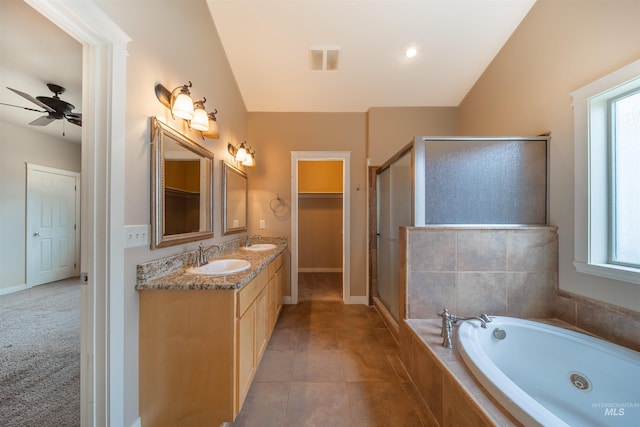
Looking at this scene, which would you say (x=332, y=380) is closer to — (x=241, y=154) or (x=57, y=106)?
(x=241, y=154)

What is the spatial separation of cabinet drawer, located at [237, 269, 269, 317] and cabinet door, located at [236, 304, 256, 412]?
48 mm

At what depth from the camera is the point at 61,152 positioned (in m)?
3.55

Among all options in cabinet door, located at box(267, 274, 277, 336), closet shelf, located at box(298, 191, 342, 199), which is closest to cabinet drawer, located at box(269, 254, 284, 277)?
cabinet door, located at box(267, 274, 277, 336)

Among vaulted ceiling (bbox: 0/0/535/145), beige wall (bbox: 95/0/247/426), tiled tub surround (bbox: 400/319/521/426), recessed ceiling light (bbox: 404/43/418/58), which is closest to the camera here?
tiled tub surround (bbox: 400/319/521/426)

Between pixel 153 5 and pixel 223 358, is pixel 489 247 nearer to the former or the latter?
pixel 223 358

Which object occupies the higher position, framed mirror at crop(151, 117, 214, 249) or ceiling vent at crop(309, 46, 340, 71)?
ceiling vent at crop(309, 46, 340, 71)

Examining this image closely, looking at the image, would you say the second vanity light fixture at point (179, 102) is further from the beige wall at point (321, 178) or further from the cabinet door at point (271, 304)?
the beige wall at point (321, 178)

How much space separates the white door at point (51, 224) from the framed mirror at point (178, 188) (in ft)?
11.5

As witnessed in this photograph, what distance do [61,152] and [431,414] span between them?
19.4 feet

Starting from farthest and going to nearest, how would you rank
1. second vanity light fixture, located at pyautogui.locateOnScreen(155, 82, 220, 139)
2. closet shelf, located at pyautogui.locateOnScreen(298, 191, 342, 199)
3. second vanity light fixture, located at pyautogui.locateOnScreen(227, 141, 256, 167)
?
closet shelf, located at pyautogui.locateOnScreen(298, 191, 342, 199) → second vanity light fixture, located at pyautogui.locateOnScreen(227, 141, 256, 167) → second vanity light fixture, located at pyautogui.locateOnScreen(155, 82, 220, 139)

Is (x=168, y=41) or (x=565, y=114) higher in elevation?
(x=168, y=41)

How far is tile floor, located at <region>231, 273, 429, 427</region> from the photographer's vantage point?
1.32m

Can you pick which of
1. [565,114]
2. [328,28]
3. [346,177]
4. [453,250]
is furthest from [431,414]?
[328,28]

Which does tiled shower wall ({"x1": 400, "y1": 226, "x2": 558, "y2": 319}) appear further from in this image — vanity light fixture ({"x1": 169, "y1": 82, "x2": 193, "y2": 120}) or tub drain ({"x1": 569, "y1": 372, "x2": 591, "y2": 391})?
vanity light fixture ({"x1": 169, "y1": 82, "x2": 193, "y2": 120})
